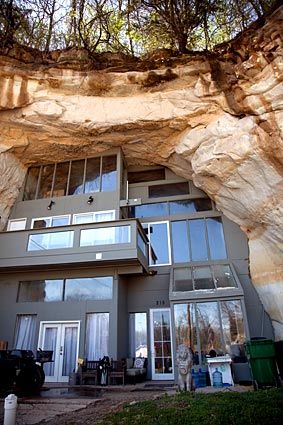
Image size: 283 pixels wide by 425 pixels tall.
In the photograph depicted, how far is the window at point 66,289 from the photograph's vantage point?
10320mm

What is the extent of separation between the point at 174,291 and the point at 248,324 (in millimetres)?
2452

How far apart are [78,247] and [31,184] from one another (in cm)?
469

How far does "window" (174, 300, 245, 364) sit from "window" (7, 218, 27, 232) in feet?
22.5

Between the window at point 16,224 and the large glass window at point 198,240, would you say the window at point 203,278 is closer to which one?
the large glass window at point 198,240

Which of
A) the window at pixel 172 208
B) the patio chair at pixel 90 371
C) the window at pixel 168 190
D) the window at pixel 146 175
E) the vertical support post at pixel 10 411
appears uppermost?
the window at pixel 146 175

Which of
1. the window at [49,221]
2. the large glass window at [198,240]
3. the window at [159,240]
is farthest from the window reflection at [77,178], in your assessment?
the large glass window at [198,240]

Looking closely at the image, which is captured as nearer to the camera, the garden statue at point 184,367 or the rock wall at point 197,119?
the garden statue at point 184,367

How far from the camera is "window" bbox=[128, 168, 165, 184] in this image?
13.4 metres

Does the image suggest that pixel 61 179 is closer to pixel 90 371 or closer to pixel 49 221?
pixel 49 221

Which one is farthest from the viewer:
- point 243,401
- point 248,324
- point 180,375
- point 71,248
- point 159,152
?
point 159,152

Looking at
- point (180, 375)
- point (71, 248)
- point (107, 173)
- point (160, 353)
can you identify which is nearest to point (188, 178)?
point (107, 173)

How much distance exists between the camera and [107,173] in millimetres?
12469

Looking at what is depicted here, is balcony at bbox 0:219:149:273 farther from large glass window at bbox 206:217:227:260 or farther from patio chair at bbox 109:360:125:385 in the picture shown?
patio chair at bbox 109:360:125:385

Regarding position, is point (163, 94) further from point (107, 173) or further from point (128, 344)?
point (128, 344)
